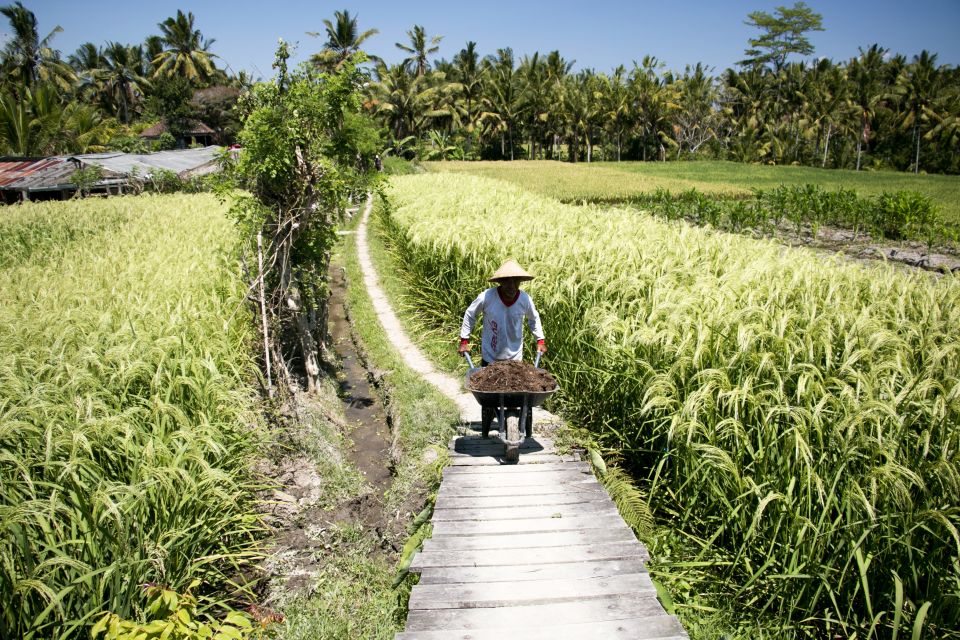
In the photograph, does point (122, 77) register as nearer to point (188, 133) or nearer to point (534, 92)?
point (188, 133)

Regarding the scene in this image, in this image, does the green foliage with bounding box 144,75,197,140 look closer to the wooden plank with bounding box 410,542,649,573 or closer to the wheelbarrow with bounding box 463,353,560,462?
the wheelbarrow with bounding box 463,353,560,462

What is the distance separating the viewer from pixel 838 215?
691 inches

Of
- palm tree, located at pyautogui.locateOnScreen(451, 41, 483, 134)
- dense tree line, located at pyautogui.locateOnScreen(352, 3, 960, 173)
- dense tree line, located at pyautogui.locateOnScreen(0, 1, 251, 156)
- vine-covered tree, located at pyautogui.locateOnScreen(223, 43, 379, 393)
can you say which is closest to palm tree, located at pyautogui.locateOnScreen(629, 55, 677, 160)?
dense tree line, located at pyautogui.locateOnScreen(352, 3, 960, 173)

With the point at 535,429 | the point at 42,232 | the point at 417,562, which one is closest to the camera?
the point at 417,562

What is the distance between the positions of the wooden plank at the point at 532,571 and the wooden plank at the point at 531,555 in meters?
0.03

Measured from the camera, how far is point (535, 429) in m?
5.20

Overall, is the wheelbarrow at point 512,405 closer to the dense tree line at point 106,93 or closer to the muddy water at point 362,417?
the muddy water at point 362,417

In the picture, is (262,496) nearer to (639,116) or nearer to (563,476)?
(563,476)

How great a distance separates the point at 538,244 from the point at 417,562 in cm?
530

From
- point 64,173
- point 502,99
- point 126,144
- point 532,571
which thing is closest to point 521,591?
point 532,571

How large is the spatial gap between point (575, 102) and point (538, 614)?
172ft

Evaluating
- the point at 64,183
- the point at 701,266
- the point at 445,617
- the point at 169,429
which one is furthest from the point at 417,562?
the point at 64,183

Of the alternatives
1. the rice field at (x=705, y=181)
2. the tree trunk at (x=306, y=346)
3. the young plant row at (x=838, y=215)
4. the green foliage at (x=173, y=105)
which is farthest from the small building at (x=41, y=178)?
the young plant row at (x=838, y=215)

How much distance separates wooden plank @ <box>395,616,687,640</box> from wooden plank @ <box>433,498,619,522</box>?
94cm
